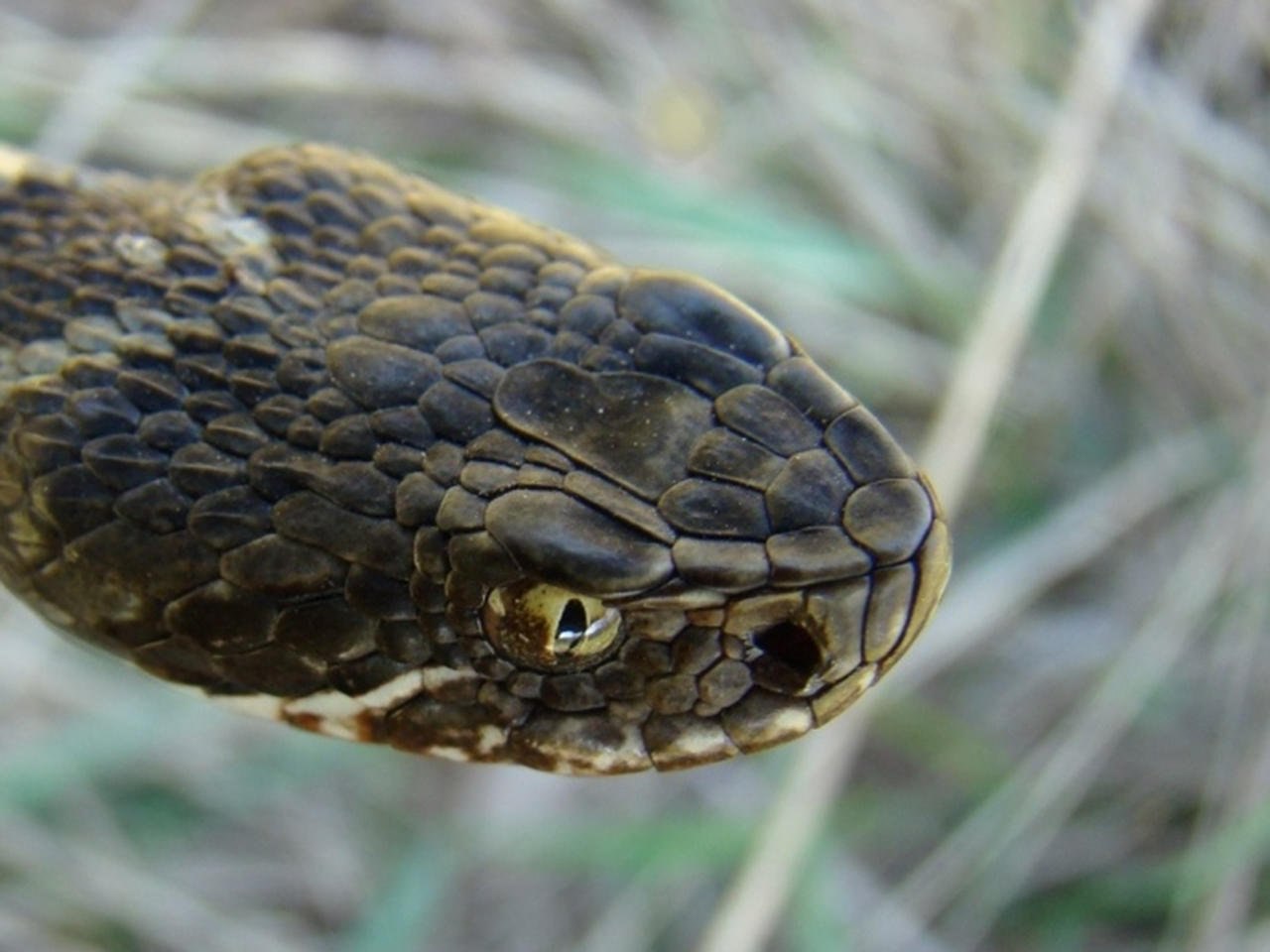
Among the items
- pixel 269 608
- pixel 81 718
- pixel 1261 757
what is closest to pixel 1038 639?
pixel 1261 757

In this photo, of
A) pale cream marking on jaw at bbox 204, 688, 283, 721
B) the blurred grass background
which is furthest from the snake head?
the blurred grass background

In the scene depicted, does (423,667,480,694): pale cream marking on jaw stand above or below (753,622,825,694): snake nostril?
below

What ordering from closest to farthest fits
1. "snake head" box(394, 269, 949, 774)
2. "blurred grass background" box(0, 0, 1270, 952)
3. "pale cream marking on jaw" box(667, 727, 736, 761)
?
1. "snake head" box(394, 269, 949, 774)
2. "pale cream marking on jaw" box(667, 727, 736, 761)
3. "blurred grass background" box(0, 0, 1270, 952)

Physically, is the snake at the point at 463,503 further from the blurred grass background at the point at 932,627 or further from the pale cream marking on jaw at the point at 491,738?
the blurred grass background at the point at 932,627

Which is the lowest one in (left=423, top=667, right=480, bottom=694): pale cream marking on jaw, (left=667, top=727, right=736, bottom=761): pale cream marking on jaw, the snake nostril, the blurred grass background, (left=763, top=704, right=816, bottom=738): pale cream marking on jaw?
the blurred grass background

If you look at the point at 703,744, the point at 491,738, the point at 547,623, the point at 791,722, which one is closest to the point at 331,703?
the point at 491,738

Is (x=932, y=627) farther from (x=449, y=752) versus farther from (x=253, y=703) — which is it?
(x=253, y=703)

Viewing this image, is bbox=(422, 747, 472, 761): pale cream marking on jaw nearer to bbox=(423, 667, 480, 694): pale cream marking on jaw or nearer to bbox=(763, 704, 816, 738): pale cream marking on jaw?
bbox=(423, 667, 480, 694): pale cream marking on jaw

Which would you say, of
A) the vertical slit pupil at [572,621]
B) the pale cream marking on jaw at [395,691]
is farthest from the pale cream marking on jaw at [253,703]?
the vertical slit pupil at [572,621]
